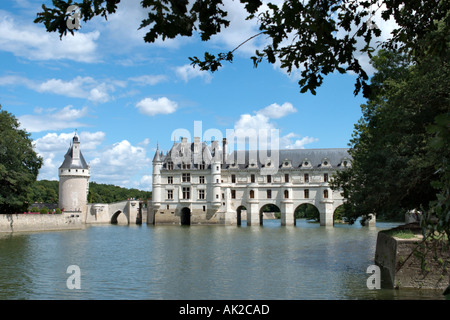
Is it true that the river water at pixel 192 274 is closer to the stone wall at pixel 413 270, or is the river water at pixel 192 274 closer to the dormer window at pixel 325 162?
the stone wall at pixel 413 270

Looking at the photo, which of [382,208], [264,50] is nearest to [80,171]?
[382,208]

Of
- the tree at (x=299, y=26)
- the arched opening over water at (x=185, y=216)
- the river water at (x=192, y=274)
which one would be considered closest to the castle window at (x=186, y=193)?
the arched opening over water at (x=185, y=216)

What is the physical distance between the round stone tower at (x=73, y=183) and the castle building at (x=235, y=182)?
8.89 metres

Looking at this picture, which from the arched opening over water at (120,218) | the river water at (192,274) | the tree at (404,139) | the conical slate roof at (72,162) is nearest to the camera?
the river water at (192,274)

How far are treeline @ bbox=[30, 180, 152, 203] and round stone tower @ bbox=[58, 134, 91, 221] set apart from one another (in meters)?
16.1

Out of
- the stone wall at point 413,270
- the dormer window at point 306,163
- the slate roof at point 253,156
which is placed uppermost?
the slate roof at point 253,156

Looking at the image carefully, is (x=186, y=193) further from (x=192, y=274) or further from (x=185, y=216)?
(x=192, y=274)

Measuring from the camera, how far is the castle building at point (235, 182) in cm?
5562

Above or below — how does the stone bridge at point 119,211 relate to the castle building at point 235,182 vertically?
below

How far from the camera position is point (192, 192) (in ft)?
188

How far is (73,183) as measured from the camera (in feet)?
183
